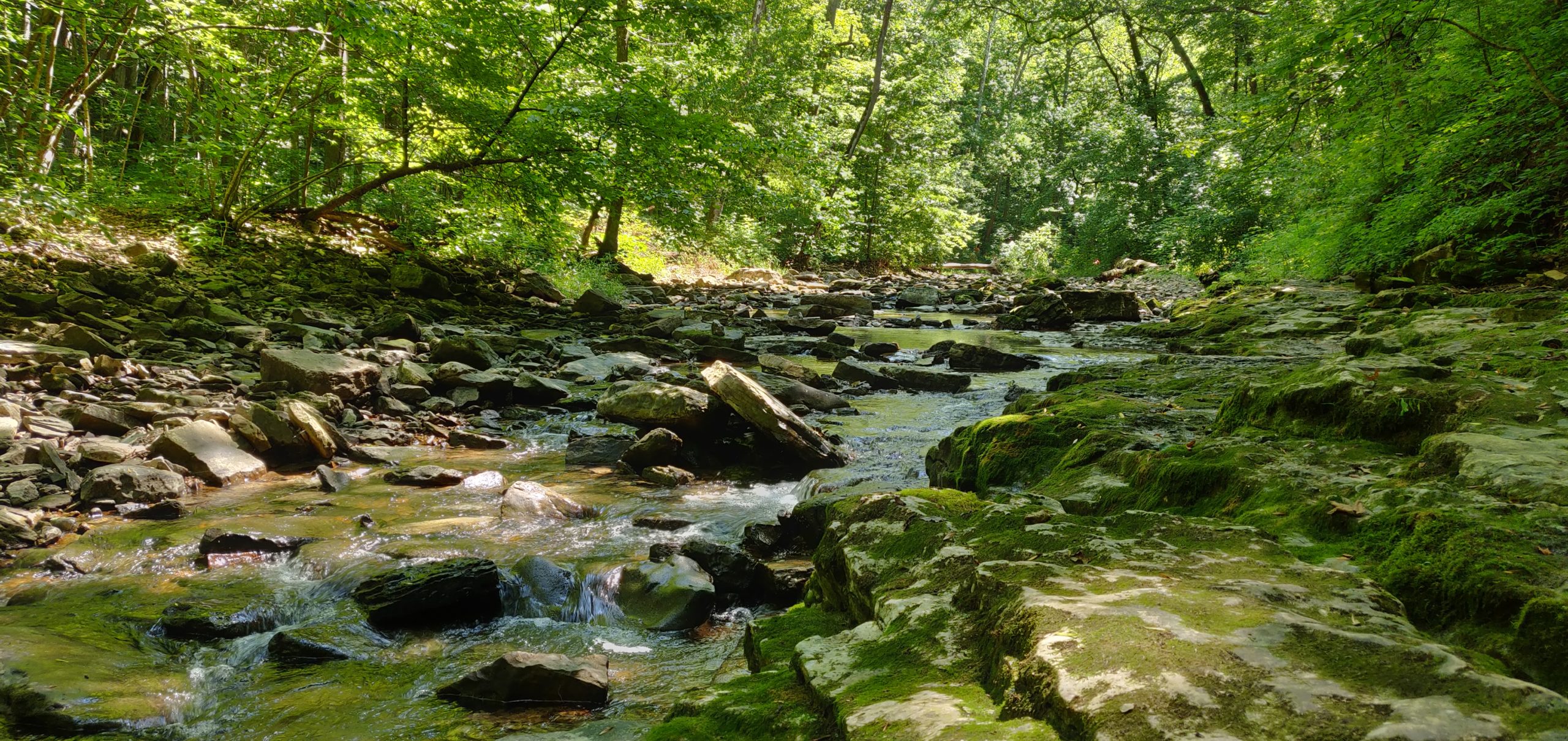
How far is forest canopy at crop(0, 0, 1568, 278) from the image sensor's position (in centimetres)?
806

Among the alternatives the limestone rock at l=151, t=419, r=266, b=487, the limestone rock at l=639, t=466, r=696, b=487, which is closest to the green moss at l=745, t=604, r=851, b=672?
the limestone rock at l=639, t=466, r=696, b=487

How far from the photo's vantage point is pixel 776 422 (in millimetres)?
6910

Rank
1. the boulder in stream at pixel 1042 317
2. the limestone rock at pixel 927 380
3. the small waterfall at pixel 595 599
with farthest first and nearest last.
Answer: the boulder in stream at pixel 1042 317 → the limestone rock at pixel 927 380 → the small waterfall at pixel 595 599

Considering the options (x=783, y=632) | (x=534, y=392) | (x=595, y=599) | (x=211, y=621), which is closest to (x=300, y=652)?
(x=211, y=621)

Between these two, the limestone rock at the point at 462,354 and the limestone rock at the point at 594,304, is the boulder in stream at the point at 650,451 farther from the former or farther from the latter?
the limestone rock at the point at 594,304

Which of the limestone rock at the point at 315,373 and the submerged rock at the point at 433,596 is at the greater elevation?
the limestone rock at the point at 315,373

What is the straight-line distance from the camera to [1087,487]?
3605 millimetres

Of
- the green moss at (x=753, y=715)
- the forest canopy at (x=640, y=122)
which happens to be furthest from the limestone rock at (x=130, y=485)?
the green moss at (x=753, y=715)

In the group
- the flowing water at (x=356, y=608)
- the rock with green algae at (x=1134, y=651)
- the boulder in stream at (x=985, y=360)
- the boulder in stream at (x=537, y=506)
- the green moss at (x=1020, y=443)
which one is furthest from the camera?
the boulder in stream at (x=985, y=360)

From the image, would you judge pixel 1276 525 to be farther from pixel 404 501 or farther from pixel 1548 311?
pixel 404 501

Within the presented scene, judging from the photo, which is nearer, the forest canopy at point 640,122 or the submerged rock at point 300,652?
the submerged rock at point 300,652

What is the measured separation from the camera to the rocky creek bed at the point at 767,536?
1801 millimetres

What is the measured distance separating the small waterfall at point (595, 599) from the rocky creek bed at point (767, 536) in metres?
0.02

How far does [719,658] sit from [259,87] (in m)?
12.1
